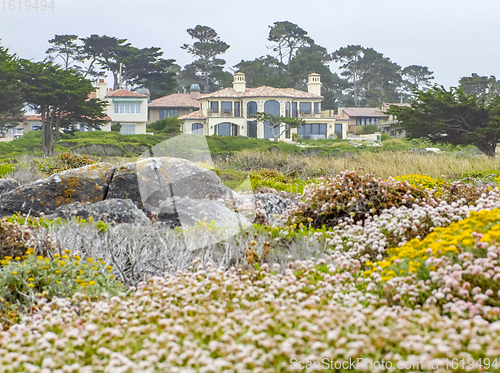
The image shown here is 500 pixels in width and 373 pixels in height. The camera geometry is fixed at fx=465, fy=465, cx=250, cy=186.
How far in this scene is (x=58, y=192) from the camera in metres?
7.30

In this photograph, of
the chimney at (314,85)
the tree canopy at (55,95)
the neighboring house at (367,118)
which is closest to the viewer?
the tree canopy at (55,95)

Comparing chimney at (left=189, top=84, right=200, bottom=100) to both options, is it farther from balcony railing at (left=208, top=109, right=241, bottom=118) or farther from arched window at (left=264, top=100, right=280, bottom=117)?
arched window at (left=264, top=100, right=280, bottom=117)

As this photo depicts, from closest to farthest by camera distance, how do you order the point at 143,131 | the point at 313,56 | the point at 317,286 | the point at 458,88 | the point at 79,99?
the point at 317,286 → the point at 458,88 → the point at 79,99 → the point at 143,131 → the point at 313,56

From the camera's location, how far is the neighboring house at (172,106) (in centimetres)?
5188

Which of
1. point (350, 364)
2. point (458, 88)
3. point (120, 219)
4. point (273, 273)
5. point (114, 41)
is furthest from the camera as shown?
point (114, 41)

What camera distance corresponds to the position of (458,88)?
1972cm

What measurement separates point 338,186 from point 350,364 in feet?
14.2

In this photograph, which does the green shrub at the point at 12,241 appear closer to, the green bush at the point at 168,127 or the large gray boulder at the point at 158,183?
the large gray boulder at the point at 158,183

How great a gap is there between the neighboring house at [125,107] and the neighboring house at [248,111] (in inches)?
187

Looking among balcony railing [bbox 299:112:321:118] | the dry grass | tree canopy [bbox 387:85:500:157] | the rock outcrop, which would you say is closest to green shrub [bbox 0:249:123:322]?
the rock outcrop

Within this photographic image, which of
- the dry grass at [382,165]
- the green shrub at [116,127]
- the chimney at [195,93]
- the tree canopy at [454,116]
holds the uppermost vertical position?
the chimney at [195,93]

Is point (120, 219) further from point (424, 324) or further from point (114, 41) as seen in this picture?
point (114, 41)

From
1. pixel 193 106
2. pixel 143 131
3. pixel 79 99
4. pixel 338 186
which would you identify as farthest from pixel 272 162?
pixel 193 106
